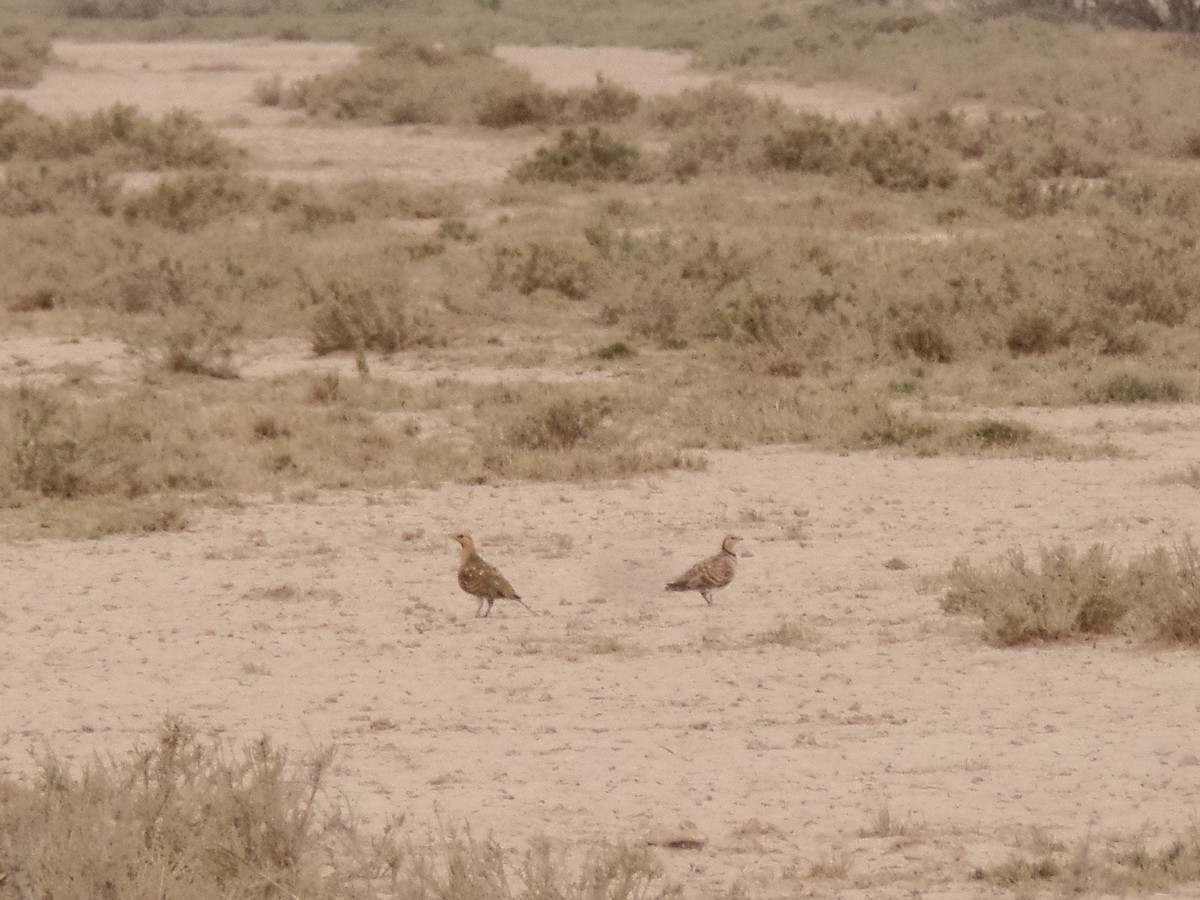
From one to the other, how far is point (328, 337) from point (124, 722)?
8.90 meters

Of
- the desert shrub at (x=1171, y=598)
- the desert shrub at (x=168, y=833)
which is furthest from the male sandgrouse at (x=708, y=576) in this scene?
the desert shrub at (x=168, y=833)

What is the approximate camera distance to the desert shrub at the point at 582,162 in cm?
2512

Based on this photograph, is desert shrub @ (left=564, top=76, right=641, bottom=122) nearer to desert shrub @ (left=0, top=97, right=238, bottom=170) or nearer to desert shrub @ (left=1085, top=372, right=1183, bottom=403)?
desert shrub @ (left=0, top=97, right=238, bottom=170)

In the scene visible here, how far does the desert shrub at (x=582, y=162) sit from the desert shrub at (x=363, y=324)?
8.92 meters

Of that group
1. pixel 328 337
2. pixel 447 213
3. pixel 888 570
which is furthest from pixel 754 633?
pixel 447 213

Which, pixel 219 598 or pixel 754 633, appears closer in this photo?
pixel 754 633

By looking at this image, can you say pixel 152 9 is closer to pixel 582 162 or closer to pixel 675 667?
pixel 582 162

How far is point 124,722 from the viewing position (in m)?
7.55

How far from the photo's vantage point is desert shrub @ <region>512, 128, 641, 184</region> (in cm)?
2512

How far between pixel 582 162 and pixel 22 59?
793 inches

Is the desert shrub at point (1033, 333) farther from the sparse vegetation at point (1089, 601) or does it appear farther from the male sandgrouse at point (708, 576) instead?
the male sandgrouse at point (708, 576)

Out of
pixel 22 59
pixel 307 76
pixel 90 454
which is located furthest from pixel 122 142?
pixel 90 454

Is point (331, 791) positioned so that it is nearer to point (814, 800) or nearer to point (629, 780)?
point (629, 780)

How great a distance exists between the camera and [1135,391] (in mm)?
13852
